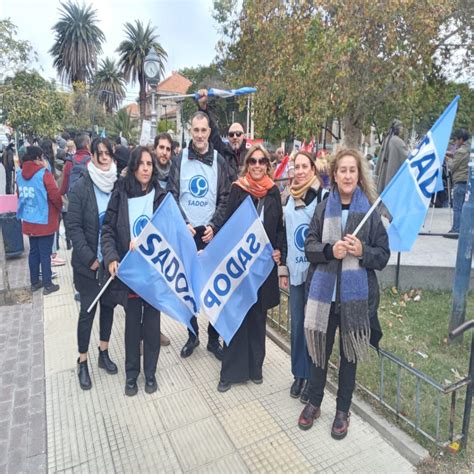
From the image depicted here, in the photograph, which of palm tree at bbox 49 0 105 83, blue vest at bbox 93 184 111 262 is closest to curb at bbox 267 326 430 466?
blue vest at bbox 93 184 111 262

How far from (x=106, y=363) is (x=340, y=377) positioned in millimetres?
2179

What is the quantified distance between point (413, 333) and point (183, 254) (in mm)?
2661

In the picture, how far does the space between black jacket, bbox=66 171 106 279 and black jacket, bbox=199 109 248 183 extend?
1302mm

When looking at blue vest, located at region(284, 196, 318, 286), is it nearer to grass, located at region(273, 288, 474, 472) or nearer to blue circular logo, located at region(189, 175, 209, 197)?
blue circular logo, located at region(189, 175, 209, 197)

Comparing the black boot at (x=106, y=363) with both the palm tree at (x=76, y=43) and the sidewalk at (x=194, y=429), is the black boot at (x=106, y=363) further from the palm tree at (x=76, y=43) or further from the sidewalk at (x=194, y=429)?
the palm tree at (x=76, y=43)

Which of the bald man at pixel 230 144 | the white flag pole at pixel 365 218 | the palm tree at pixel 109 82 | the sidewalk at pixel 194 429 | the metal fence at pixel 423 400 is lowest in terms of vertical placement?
the sidewalk at pixel 194 429

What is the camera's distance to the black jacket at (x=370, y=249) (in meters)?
2.49

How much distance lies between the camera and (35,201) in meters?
5.36

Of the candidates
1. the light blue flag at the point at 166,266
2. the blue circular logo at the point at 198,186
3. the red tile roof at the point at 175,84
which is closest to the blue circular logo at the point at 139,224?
the light blue flag at the point at 166,266

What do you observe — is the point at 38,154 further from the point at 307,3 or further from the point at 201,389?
the point at 307,3

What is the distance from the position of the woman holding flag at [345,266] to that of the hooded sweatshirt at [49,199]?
4.01 m

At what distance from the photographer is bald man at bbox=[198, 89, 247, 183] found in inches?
159

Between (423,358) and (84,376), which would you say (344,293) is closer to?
(423,358)

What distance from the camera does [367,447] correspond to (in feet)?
9.07
